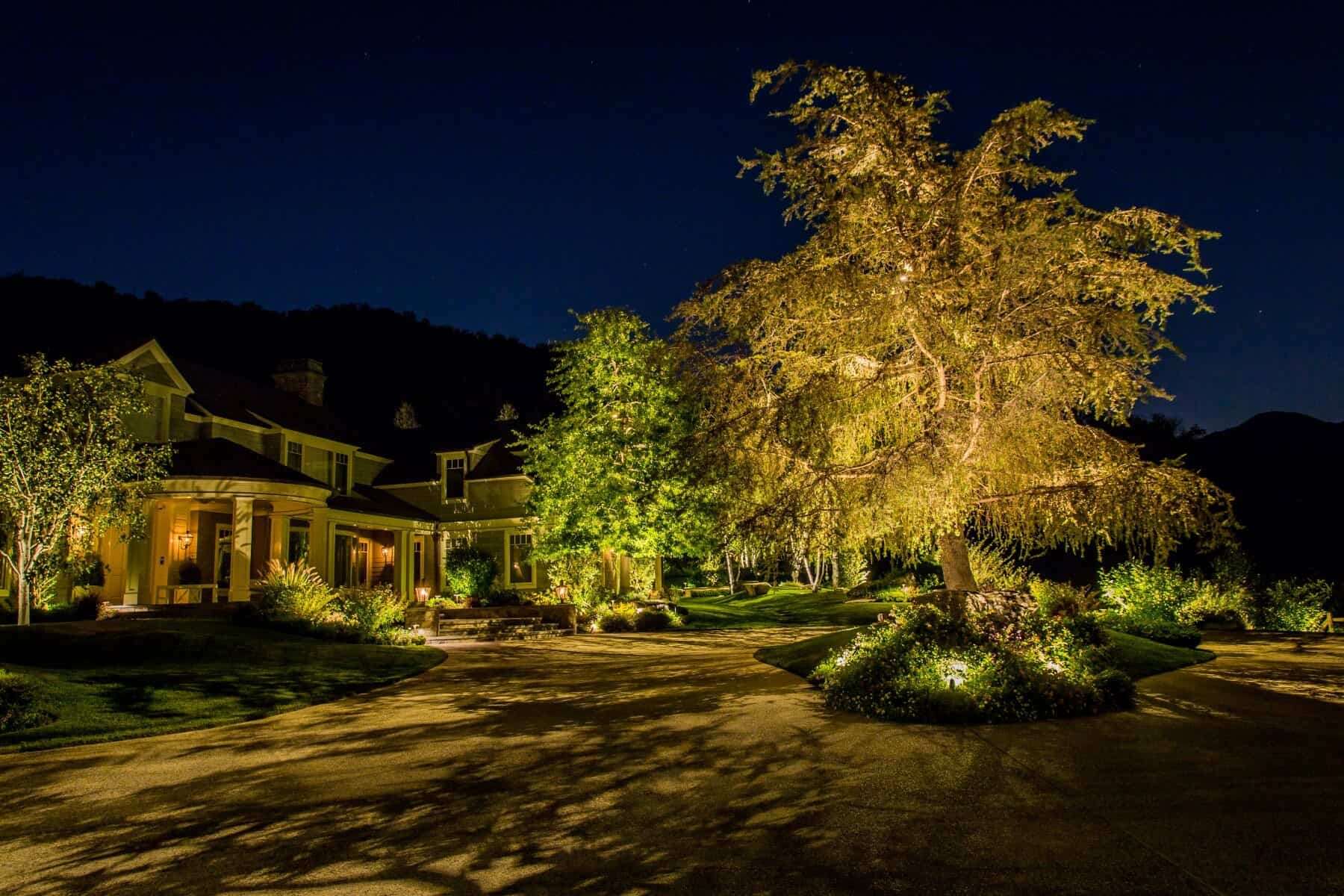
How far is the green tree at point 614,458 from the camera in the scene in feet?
Answer: 82.0

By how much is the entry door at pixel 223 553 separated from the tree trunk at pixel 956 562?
21.6 meters

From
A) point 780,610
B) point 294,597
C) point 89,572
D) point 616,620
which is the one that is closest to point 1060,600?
point 616,620

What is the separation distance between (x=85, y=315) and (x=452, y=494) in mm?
45545

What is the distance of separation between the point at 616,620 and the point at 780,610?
9.10 metres

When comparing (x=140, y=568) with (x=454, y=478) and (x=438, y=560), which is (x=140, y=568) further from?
(x=454, y=478)

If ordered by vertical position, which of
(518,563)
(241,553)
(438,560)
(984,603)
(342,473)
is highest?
(342,473)

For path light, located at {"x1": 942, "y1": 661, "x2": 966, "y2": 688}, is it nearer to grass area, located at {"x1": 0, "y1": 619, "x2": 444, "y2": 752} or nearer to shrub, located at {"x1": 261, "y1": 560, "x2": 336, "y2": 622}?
grass area, located at {"x1": 0, "y1": 619, "x2": 444, "y2": 752}

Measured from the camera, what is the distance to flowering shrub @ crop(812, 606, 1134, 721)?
8312 mm

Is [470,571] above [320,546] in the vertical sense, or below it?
below

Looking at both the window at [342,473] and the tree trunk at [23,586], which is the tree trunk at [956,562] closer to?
the tree trunk at [23,586]

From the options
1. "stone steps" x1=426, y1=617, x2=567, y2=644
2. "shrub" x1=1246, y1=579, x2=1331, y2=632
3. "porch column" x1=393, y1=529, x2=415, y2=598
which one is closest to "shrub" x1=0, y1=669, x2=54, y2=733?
"stone steps" x1=426, y1=617, x2=567, y2=644

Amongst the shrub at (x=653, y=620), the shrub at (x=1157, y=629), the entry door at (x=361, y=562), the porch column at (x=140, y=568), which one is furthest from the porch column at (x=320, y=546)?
the shrub at (x=1157, y=629)

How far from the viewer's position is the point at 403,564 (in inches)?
1189

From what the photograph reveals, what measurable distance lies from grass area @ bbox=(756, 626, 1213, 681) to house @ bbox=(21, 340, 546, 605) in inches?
554
